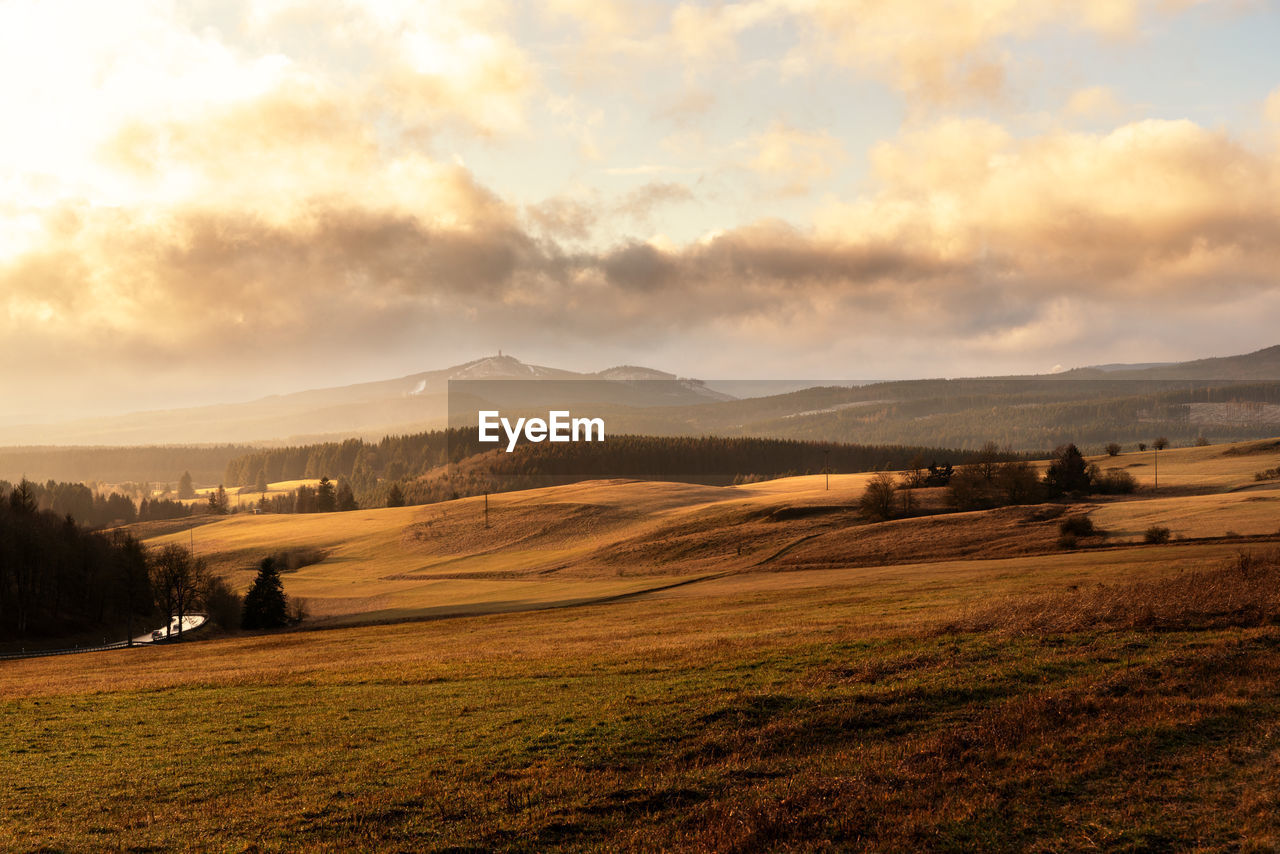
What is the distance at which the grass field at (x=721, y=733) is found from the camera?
13898 millimetres

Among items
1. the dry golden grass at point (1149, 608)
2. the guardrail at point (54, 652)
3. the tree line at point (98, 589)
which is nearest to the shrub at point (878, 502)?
the tree line at point (98, 589)

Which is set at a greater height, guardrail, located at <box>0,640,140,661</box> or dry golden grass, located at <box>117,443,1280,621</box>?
dry golden grass, located at <box>117,443,1280,621</box>

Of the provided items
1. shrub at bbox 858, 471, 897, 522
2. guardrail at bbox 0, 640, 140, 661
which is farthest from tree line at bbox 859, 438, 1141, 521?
guardrail at bbox 0, 640, 140, 661

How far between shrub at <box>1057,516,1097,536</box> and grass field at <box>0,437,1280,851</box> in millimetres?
27783

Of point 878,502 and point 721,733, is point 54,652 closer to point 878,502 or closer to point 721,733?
point 721,733

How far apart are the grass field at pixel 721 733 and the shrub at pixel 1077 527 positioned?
2778 centimetres

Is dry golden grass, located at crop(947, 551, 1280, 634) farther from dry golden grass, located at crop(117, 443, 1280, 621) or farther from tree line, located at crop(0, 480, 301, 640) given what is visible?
tree line, located at crop(0, 480, 301, 640)

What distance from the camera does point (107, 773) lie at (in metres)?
19.6

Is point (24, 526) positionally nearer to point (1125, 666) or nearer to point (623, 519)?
point (623, 519)

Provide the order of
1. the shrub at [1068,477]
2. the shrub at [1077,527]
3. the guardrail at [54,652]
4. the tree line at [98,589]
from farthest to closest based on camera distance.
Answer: the shrub at [1068,477] → the tree line at [98,589] → the shrub at [1077,527] → the guardrail at [54,652]

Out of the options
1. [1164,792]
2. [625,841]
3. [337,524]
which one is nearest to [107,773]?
[625,841]

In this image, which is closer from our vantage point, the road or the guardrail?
the guardrail

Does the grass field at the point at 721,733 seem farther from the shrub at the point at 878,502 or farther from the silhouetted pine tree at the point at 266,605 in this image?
the shrub at the point at 878,502

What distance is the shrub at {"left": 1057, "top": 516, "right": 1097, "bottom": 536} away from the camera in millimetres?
75500
